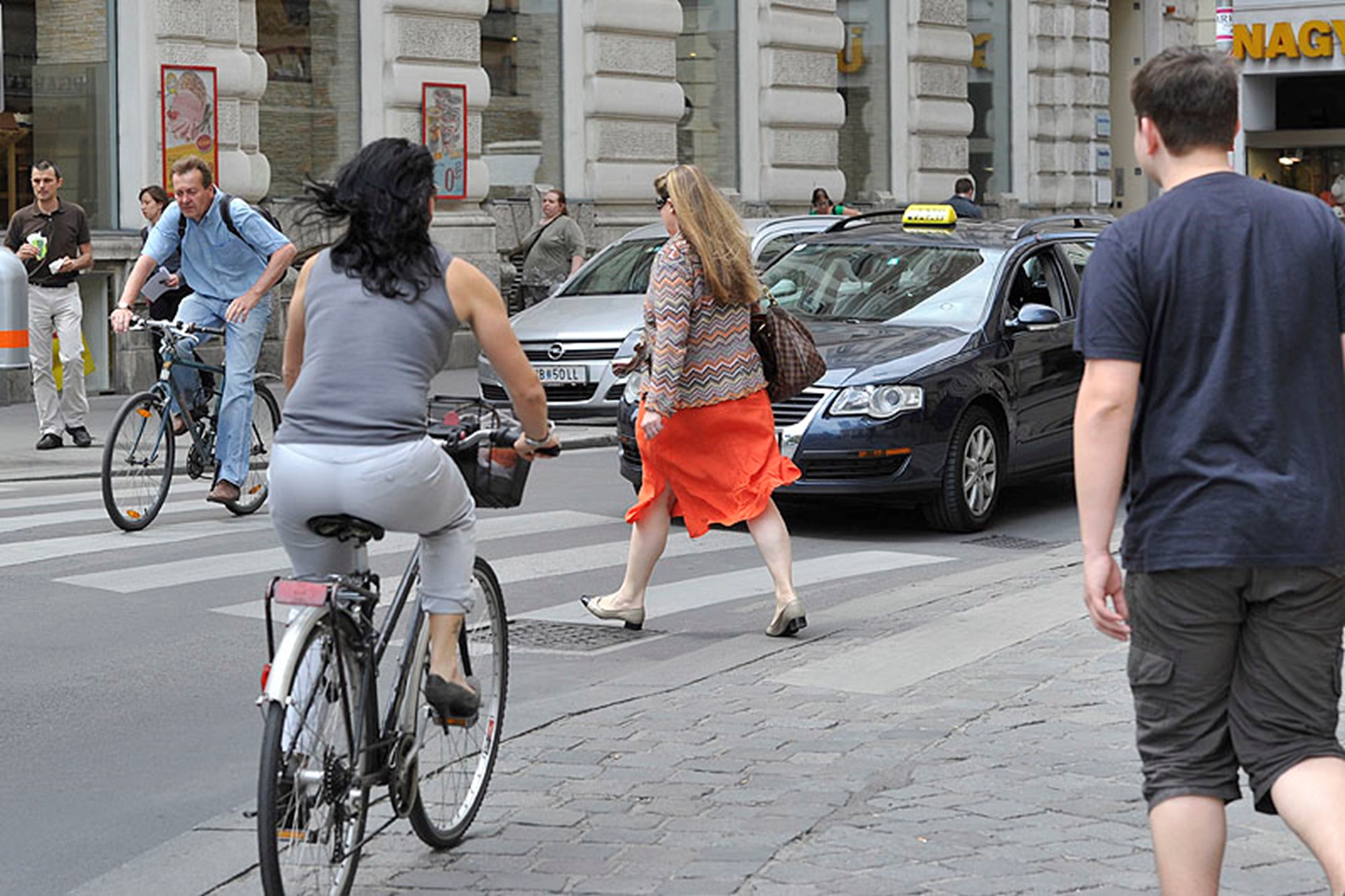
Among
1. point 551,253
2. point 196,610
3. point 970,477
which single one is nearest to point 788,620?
point 196,610

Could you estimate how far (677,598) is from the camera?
938 cm

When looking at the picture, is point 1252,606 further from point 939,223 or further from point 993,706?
point 939,223

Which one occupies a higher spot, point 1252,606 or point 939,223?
point 939,223

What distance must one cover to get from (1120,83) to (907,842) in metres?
34.3

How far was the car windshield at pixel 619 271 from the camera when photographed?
702 inches

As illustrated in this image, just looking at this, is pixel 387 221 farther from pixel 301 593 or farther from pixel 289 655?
pixel 289 655

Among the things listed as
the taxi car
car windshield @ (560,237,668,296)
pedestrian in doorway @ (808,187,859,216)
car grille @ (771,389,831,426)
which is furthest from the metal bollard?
pedestrian in doorway @ (808,187,859,216)

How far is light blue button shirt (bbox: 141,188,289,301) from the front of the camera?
11.1 meters

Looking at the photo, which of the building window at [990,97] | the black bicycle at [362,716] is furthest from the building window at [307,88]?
the black bicycle at [362,716]

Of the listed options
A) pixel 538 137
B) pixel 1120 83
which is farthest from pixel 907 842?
pixel 1120 83

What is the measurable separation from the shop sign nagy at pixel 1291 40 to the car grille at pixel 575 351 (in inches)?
1031

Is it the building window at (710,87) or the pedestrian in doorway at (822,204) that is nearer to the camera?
the pedestrian in doorway at (822,204)

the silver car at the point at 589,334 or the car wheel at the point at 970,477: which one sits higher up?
the silver car at the point at 589,334

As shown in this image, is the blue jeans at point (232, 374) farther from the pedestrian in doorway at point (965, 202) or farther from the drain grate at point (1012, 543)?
the pedestrian in doorway at point (965, 202)
